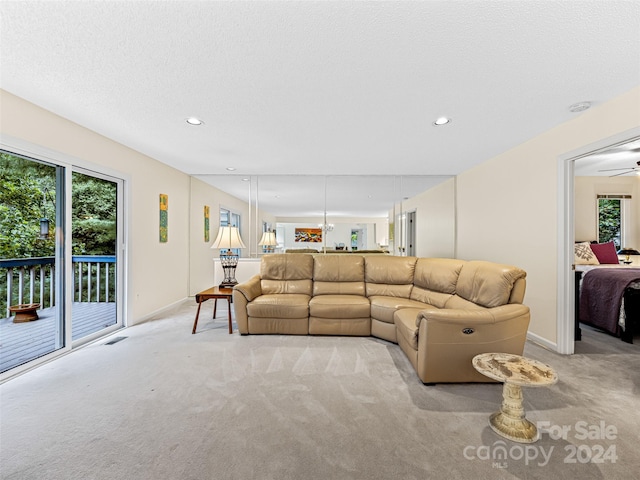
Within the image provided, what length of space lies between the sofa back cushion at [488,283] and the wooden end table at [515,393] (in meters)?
0.77

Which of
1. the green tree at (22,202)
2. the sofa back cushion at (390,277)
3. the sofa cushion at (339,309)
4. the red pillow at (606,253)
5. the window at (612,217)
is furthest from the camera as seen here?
the window at (612,217)

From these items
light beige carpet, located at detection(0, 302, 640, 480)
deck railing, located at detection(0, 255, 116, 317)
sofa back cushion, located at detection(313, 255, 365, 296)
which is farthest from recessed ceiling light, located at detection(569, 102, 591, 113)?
deck railing, located at detection(0, 255, 116, 317)

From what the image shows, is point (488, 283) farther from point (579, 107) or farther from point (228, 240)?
point (228, 240)

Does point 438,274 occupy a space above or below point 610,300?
above

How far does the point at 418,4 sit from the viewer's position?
137cm

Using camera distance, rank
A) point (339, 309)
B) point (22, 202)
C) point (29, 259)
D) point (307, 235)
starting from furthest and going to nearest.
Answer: point (307, 235)
point (29, 259)
point (339, 309)
point (22, 202)

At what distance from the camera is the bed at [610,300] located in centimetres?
311

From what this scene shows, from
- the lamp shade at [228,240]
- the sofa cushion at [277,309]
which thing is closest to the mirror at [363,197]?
the lamp shade at [228,240]

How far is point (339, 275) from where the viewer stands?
390 centimetres

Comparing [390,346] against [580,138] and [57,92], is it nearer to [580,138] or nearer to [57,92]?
[580,138]

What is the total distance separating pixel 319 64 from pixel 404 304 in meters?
2.58

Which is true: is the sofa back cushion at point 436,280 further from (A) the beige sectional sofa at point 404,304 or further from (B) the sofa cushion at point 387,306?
(B) the sofa cushion at point 387,306

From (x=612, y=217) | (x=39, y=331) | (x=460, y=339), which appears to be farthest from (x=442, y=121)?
(x=39, y=331)

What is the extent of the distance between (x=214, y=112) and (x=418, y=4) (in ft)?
6.30
